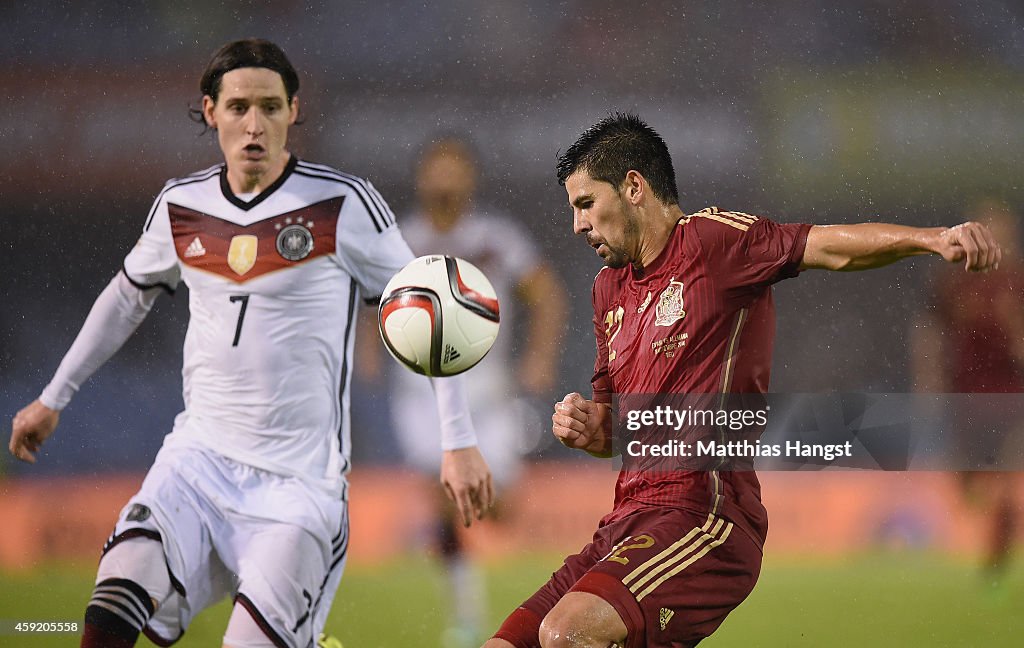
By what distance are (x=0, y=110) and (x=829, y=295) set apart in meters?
3.66

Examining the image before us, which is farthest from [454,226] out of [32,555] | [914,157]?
[32,555]

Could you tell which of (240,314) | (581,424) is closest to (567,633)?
(581,424)

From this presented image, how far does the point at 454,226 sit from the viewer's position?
14.6ft

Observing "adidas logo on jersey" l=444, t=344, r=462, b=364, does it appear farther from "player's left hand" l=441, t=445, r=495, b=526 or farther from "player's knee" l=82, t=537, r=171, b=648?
"player's knee" l=82, t=537, r=171, b=648

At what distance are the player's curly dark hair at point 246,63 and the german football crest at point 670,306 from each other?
1760 millimetres

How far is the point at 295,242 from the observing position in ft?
12.3

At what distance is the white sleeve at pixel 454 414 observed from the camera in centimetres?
378

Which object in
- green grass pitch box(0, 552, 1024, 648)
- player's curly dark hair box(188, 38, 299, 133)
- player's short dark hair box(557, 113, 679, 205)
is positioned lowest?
green grass pitch box(0, 552, 1024, 648)

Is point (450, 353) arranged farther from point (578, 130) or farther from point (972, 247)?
point (578, 130)

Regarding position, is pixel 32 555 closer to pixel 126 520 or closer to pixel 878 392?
pixel 126 520

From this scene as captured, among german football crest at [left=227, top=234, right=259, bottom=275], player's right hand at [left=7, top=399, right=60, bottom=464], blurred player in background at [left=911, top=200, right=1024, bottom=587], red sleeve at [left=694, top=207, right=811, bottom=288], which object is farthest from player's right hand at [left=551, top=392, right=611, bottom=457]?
player's right hand at [left=7, top=399, right=60, bottom=464]

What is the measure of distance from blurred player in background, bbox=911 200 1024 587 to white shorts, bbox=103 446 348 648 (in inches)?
98.7

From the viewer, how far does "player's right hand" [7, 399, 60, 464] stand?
13.6 ft

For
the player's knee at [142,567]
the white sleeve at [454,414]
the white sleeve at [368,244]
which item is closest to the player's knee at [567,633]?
the white sleeve at [454,414]
